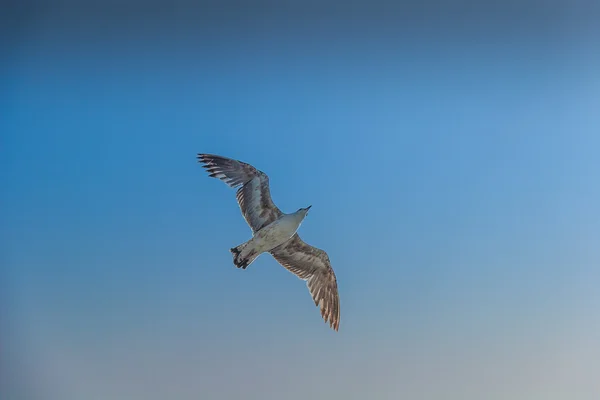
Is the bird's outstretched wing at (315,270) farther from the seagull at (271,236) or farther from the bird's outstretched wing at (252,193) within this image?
the bird's outstretched wing at (252,193)

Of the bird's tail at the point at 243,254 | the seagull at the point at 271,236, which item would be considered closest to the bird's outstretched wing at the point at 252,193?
the seagull at the point at 271,236

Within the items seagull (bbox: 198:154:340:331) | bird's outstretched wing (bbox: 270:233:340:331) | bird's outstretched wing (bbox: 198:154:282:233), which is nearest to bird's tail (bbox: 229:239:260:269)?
seagull (bbox: 198:154:340:331)

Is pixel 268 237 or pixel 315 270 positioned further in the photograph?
pixel 315 270

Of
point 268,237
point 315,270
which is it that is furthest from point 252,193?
point 315,270

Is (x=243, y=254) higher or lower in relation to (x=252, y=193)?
lower

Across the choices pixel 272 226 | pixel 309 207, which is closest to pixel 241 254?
pixel 272 226

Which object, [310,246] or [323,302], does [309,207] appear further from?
[323,302]

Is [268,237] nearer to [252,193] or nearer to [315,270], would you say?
[252,193]

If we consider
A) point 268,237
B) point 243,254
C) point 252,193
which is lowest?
point 243,254
